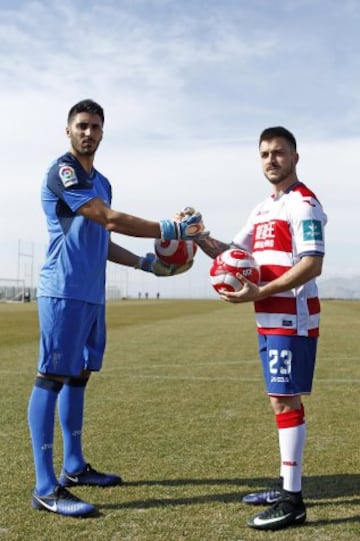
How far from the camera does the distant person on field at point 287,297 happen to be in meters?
3.88

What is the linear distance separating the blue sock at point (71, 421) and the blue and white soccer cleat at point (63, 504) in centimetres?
58

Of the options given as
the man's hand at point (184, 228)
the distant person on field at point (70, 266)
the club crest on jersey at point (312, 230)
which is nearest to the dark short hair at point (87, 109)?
the distant person on field at point (70, 266)

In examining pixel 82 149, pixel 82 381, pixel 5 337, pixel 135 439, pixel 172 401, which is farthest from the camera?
pixel 5 337

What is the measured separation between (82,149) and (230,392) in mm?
5128

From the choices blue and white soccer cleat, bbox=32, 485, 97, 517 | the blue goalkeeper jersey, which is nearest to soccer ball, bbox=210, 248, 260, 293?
the blue goalkeeper jersey

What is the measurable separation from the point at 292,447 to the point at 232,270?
45.6 inches

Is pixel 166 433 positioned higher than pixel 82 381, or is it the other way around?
pixel 82 381

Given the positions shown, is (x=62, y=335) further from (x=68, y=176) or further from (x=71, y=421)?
(x=68, y=176)

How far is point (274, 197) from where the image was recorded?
4.23 m

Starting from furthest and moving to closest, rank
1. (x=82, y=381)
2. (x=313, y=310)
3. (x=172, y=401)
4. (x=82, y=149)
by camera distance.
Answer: (x=172, y=401) → (x=82, y=381) → (x=82, y=149) → (x=313, y=310)

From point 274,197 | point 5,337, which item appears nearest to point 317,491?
point 274,197

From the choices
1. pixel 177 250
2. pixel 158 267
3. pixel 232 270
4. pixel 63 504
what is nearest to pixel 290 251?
pixel 232 270

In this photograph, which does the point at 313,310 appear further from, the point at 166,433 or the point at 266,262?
the point at 166,433

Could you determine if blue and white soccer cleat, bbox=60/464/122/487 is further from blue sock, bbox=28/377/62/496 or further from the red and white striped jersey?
the red and white striped jersey
